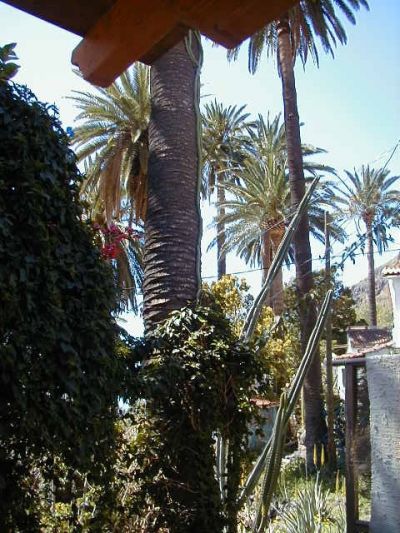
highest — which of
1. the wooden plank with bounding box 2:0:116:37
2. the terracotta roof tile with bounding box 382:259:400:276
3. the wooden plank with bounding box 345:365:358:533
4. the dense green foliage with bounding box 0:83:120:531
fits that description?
the terracotta roof tile with bounding box 382:259:400:276

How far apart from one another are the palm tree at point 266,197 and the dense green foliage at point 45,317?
16.0 meters

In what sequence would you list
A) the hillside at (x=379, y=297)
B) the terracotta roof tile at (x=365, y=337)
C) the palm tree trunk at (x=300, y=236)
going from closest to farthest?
the palm tree trunk at (x=300, y=236) → the terracotta roof tile at (x=365, y=337) → the hillside at (x=379, y=297)

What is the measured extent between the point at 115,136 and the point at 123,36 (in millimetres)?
12273

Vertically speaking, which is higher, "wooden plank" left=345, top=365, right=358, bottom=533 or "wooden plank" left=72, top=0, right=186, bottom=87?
"wooden plank" left=72, top=0, right=186, bottom=87

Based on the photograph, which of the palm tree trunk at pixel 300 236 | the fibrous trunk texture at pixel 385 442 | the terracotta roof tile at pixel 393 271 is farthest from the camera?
the terracotta roof tile at pixel 393 271

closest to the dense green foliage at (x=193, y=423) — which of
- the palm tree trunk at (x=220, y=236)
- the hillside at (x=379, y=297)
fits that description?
the palm tree trunk at (x=220, y=236)

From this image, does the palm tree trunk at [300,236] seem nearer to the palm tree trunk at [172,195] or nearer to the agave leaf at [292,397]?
the palm tree trunk at [172,195]

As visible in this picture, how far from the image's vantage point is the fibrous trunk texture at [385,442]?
4.54 meters

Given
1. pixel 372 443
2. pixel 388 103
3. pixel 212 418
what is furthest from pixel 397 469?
pixel 388 103

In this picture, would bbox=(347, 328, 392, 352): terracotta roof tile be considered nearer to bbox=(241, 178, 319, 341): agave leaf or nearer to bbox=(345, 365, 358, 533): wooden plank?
bbox=(345, 365, 358, 533): wooden plank

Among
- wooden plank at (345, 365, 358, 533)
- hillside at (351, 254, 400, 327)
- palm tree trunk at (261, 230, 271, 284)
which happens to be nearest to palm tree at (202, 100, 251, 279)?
palm tree trunk at (261, 230, 271, 284)

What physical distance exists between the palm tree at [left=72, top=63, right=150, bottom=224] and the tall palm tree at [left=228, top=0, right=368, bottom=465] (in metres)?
3.59

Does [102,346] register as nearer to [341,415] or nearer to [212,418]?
[212,418]

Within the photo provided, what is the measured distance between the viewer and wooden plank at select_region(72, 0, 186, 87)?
2.12 meters
